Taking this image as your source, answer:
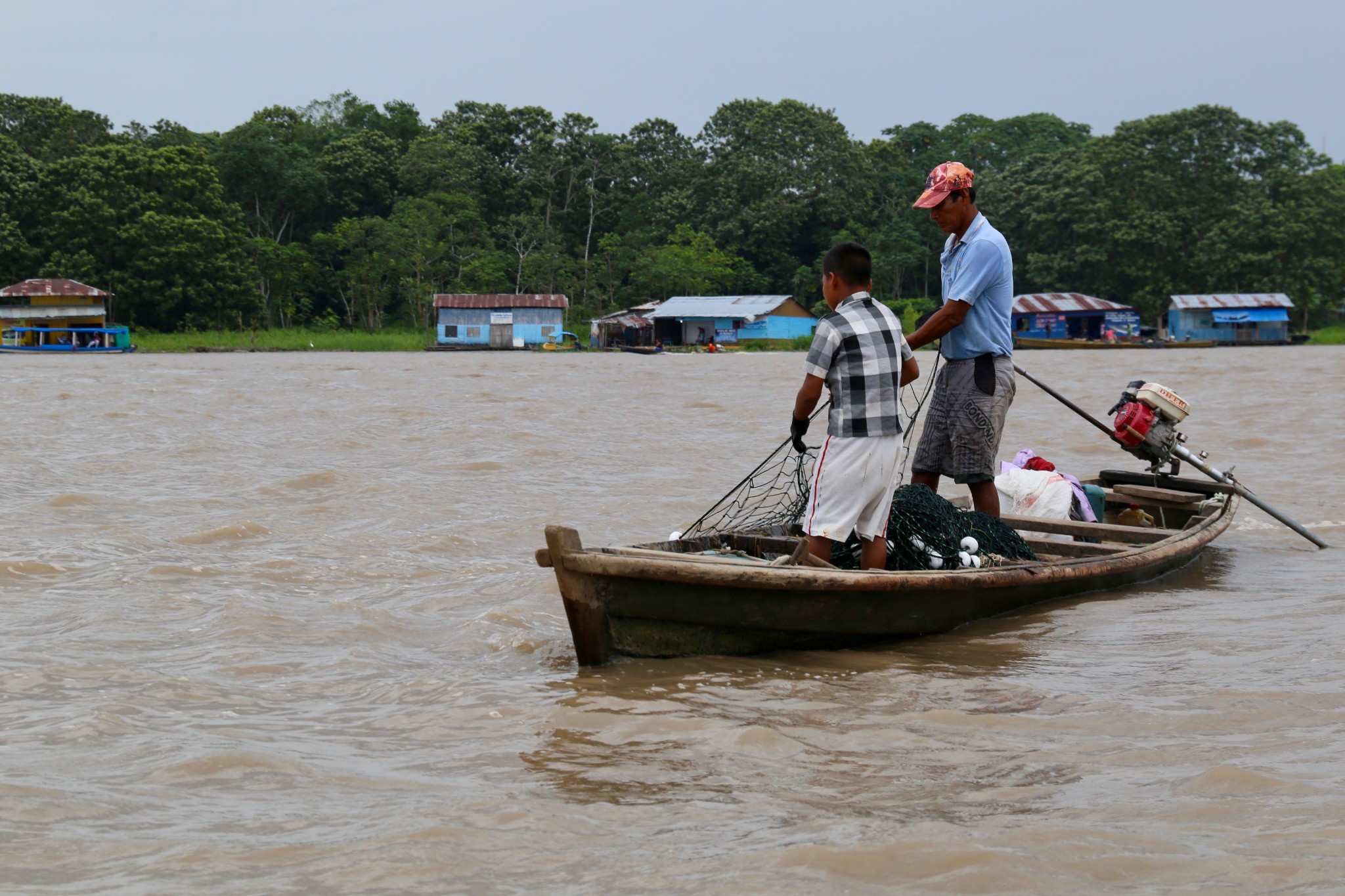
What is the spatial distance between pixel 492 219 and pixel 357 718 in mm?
47440

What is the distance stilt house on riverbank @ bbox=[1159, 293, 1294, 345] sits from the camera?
138 feet

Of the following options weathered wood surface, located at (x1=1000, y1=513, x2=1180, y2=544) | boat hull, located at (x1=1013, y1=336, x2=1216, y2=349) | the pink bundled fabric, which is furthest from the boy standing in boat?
boat hull, located at (x1=1013, y1=336, x2=1216, y2=349)

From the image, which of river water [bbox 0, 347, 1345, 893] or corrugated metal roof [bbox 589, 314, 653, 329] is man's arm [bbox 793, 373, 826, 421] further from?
corrugated metal roof [bbox 589, 314, 653, 329]

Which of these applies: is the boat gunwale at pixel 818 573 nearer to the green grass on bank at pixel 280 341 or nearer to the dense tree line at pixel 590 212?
the green grass on bank at pixel 280 341

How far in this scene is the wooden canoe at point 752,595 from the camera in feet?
12.2

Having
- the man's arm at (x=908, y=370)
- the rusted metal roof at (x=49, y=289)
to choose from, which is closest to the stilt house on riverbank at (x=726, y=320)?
the rusted metal roof at (x=49, y=289)

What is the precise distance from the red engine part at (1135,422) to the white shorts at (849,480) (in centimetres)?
278

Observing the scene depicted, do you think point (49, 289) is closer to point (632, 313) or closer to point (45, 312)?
point (45, 312)

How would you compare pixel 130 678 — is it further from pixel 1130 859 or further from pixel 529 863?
pixel 1130 859

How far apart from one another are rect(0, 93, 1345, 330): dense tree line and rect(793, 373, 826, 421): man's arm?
131ft

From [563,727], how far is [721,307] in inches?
1640

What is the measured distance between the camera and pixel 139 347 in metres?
39.8

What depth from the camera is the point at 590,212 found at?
50.8 meters

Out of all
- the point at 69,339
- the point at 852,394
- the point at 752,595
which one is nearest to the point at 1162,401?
the point at 852,394
